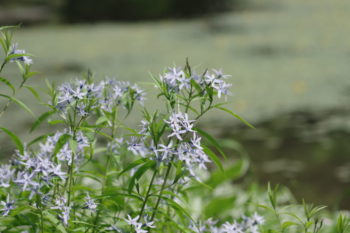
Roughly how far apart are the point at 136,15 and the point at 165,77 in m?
10.1

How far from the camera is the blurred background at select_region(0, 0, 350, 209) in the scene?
4199 mm

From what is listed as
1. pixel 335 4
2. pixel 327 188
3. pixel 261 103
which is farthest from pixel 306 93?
pixel 335 4

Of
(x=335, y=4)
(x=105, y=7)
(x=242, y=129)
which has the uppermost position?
(x=105, y=7)

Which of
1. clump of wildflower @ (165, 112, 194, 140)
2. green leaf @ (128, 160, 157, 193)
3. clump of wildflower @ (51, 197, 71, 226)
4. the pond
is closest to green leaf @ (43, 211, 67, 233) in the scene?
clump of wildflower @ (51, 197, 71, 226)

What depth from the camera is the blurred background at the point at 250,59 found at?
420 cm

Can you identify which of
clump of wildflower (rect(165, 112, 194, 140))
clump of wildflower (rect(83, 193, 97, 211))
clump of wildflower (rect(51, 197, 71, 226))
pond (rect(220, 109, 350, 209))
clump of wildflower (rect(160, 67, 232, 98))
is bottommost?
clump of wildflower (rect(51, 197, 71, 226))

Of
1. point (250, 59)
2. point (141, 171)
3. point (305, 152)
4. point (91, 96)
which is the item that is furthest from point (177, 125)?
point (250, 59)

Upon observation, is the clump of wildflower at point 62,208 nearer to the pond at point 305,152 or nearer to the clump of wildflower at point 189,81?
the clump of wildflower at point 189,81

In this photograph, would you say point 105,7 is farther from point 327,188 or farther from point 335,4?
point 327,188

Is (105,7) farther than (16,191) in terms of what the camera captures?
Yes

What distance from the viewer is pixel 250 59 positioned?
22.7 feet

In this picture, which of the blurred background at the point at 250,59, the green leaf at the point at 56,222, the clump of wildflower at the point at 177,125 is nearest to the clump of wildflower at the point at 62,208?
the green leaf at the point at 56,222

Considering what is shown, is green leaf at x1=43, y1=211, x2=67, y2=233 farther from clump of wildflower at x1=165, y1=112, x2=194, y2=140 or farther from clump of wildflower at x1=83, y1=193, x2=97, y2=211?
clump of wildflower at x1=165, y1=112, x2=194, y2=140

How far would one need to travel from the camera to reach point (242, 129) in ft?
16.0
